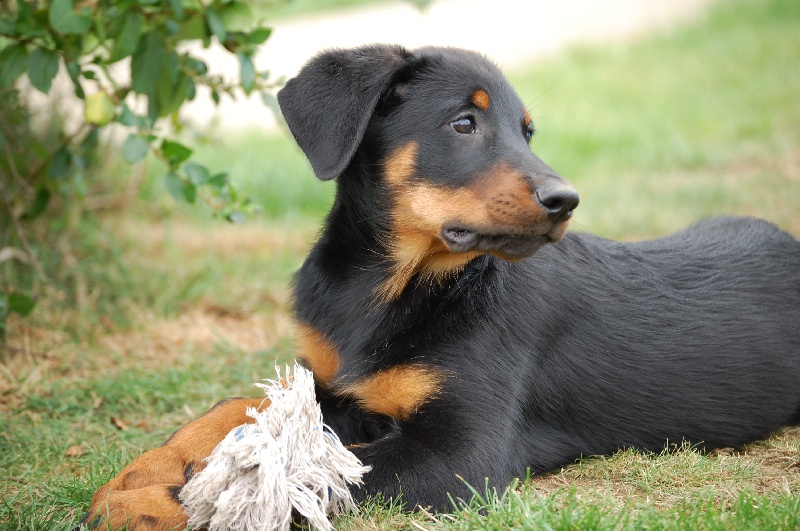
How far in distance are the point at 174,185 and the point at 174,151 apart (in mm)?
171

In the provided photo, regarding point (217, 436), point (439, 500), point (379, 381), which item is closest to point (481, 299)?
point (379, 381)

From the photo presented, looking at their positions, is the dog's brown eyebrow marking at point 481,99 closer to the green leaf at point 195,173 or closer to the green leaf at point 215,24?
the green leaf at point 215,24

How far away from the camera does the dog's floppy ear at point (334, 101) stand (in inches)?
122

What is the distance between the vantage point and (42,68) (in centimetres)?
390

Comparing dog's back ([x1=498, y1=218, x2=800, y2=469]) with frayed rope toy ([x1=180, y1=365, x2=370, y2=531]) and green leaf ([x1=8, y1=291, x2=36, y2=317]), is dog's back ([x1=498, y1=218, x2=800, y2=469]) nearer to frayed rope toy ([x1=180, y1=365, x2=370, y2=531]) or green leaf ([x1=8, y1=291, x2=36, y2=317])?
frayed rope toy ([x1=180, y1=365, x2=370, y2=531])

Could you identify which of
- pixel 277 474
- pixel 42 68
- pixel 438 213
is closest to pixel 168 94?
pixel 42 68

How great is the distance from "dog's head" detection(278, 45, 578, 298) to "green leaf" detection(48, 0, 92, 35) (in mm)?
1097

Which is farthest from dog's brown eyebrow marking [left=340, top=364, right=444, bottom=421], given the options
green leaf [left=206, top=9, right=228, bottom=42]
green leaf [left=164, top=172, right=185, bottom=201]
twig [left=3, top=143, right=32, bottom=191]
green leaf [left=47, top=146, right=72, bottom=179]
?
twig [left=3, top=143, right=32, bottom=191]

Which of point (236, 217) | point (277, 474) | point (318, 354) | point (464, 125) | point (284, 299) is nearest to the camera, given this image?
point (277, 474)

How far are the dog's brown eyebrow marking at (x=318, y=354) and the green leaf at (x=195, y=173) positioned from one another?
103 centimetres

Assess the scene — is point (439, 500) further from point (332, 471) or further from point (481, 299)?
point (481, 299)

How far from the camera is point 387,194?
3236 millimetres

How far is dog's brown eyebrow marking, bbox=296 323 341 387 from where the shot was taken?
3.35 m

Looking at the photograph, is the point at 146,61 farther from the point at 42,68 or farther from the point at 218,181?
the point at 218,181
